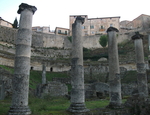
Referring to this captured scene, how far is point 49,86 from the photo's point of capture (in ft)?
77.2

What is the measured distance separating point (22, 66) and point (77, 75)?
3664 millimetres

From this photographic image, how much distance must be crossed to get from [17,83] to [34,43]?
4984 centimetres

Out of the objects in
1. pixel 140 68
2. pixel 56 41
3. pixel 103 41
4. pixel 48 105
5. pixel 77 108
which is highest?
pixel 56 41

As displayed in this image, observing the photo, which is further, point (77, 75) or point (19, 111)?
point (77, 75)

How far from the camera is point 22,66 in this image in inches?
383

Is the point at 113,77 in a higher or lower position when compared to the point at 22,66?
lower

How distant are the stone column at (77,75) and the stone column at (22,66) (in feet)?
9.80

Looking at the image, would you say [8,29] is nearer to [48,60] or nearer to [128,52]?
[48,60]

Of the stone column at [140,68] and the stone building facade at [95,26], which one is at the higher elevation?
the stone building facade at [95,26]

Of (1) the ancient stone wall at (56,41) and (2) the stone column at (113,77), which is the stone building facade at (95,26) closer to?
(1) the ancient stone wall at (56,41)

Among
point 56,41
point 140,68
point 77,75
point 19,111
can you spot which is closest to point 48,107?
point 77,75

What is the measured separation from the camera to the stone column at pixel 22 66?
9.00 meters

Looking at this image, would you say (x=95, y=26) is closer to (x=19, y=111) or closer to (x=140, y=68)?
(x=140, y=68)

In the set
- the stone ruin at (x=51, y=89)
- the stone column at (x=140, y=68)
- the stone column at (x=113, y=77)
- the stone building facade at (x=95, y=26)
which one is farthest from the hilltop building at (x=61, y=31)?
the stone column at (x=113, y=77)
